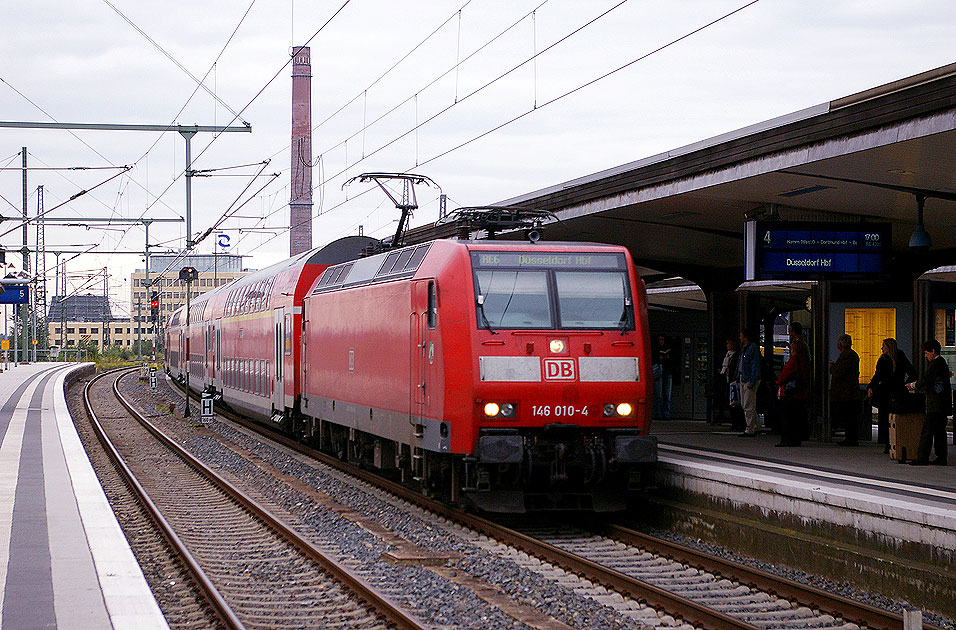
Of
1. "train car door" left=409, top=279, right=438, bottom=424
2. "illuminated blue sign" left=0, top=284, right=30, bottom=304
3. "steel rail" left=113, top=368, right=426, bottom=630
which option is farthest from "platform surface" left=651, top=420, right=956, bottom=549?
"illuminated blue sign" left=0, top=284, right=30, bottom=304

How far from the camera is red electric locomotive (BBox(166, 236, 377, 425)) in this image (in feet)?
67.9

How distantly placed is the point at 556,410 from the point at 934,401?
426cm

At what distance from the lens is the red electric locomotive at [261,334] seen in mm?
20688

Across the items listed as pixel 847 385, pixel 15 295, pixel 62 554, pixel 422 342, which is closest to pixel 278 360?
pixel 422 342

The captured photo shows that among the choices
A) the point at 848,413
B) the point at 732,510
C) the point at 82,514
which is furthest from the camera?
the point at 848,413

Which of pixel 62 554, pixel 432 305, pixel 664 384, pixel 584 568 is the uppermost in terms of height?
pixel 432 305

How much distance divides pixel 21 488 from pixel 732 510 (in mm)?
8748

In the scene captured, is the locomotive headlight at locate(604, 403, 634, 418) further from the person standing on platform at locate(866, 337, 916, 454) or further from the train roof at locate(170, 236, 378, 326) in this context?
the train roof at locate(170, 236, 378, 326)

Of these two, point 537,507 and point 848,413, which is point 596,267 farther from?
point 848,413

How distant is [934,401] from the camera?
12898mm

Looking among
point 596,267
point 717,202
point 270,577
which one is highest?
point 717,202

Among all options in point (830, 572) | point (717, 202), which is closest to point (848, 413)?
point (717, 202)

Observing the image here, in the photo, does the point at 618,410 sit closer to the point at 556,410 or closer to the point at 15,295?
the point at 556,410

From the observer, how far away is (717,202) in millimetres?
14383
